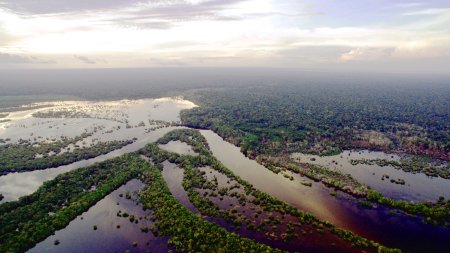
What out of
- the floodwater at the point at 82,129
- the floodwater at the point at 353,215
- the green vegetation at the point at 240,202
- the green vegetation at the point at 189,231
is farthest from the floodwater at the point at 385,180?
the floodwater at the point at 82,129

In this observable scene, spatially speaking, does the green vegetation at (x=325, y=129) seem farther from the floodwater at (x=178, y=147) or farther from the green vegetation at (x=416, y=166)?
the floodwater at (x=178, y=147)

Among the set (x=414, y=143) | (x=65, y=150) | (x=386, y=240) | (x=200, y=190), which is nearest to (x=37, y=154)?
(x=65, y=150)

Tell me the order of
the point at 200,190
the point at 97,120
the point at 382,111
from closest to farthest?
the point at 200,190, the point at 97,120, the point at 382,111

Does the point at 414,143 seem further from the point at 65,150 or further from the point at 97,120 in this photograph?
the point at 97,120

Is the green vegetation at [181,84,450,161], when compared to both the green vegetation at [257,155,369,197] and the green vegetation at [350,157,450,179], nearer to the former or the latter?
the green vegetation at [257,155,369,197]

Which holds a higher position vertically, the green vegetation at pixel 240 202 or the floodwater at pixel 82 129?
the floodwater at pixel 82 129

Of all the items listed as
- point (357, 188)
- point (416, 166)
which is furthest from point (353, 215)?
point (416, 166)

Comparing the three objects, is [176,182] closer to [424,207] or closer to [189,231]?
[189,231]
